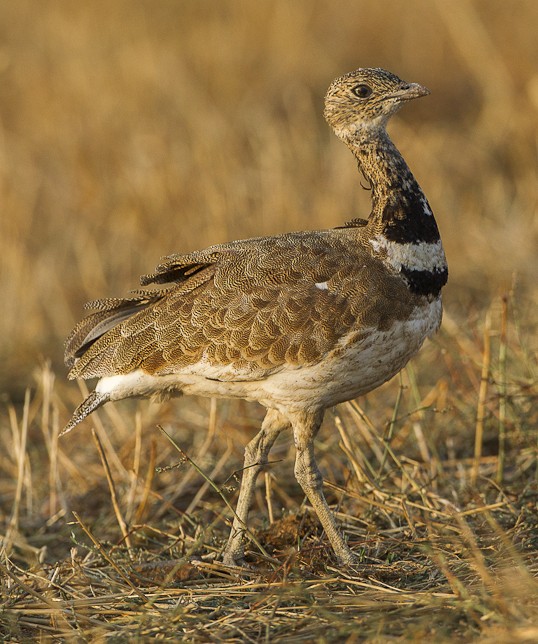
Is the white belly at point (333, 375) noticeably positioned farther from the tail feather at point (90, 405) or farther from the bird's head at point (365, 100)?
the bird's head at point (365, 100)

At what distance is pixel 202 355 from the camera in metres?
4.00

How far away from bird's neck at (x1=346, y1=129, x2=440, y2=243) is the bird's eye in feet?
0.54

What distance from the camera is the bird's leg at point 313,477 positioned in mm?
4020

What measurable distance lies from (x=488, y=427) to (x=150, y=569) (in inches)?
80.9

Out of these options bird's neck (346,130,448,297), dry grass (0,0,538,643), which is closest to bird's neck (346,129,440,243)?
bird's neck (346,130,448,297)

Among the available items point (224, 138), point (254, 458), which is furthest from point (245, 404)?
point (224, 138)

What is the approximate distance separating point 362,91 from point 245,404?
2.37 metres

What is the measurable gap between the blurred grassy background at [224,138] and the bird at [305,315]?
238 centimetres

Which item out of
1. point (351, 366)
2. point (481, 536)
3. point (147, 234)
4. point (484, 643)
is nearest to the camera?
point (484, 643)

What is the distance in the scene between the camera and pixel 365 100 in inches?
165

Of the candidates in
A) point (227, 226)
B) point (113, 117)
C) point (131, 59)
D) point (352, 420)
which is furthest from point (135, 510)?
point (131, 59)

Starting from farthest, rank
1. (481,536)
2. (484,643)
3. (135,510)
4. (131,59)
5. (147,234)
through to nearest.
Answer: (131,59) < (147,234) < (135,510) < (481,536) < (484,643)

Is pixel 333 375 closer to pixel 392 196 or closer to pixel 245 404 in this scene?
pixel 392 196

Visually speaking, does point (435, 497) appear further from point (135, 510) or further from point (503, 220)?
point (503, 220)
